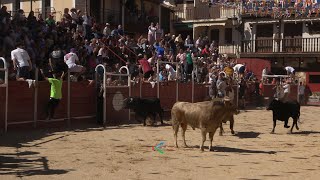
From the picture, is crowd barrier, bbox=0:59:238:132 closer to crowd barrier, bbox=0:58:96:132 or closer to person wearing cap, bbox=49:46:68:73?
crowd barrier, bbox=0:58:96:132

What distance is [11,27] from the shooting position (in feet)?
57.7

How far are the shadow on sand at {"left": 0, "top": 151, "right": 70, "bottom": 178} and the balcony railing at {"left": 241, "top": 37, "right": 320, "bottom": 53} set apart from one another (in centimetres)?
3093

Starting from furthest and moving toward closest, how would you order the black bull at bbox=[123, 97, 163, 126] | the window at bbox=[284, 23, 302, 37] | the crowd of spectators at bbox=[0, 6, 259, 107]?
the window at bbox=[284, 23, 302, 37] < the black bull at bbox=[123, 97, 163, 126] < the crowd of spectators at bbox=[0, 6, 259, 107]

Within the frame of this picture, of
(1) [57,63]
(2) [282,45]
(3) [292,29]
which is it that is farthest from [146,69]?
(3) [292,29]

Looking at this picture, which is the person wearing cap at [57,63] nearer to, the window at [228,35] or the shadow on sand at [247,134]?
the shadow on sand at [247,134]

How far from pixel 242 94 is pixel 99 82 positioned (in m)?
11.4

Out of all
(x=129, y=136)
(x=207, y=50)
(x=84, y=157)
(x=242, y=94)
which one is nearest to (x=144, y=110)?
(x=129, y=136)

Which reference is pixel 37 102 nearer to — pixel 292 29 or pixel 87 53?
pixel 87 53

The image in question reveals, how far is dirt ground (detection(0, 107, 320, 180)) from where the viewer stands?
8547 millimetres

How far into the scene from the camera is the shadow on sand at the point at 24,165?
331 inches

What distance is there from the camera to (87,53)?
19.9m

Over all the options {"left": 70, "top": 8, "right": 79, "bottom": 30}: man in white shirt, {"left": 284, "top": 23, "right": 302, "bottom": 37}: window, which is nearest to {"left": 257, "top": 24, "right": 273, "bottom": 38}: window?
{"left": 284, "top": 23, "right": 302, "bottom": 37}: window

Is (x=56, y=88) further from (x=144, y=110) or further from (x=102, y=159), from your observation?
(x=102, y=159)

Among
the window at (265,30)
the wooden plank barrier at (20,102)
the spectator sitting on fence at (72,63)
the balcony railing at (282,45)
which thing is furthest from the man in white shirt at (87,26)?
the window at (265,30)
